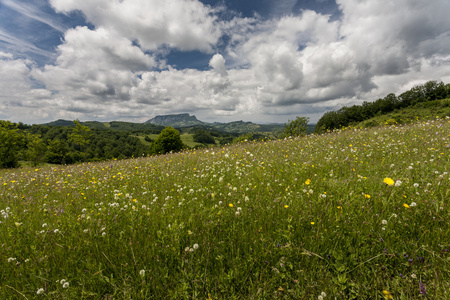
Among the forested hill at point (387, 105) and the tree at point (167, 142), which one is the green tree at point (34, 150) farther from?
the forested hill at point (387, 105)

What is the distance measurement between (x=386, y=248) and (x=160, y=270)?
283cm

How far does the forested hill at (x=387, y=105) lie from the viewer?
3361 inches

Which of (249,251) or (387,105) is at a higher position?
(387,105)

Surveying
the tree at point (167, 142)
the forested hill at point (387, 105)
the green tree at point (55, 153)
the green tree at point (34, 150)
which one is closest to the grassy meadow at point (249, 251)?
the green tree at point (34, 150)

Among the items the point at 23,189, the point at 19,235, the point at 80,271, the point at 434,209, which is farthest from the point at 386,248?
the point at 23,189

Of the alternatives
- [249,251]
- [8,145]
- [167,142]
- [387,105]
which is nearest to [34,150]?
[8,145]

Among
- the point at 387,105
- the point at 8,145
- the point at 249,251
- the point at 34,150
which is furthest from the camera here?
the point at 387,105

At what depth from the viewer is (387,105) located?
92562 mm

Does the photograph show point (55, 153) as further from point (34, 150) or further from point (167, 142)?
point (167, 142)

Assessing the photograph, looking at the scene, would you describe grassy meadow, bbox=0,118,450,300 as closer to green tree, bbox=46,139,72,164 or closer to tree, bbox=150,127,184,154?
tree, bbox=150,127,184,154

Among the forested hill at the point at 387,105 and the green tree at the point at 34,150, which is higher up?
the forested hill at the point at 387,105

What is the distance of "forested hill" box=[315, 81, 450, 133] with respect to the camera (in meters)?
85.4

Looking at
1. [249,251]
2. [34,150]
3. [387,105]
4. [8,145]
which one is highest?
[387,105]

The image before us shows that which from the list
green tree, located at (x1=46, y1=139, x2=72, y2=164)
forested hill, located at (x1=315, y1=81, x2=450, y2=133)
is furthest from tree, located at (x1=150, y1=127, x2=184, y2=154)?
forested hill, located at (x1=315, y1=81, x2=450, y2=133)
